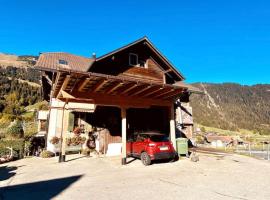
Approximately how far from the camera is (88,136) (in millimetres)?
16266

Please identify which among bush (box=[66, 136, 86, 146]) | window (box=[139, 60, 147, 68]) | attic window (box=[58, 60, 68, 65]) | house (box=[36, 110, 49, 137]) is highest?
attic window (box=[58, 60, 68, 65])

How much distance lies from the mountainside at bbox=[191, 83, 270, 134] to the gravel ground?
4166 cm

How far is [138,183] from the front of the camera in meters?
7.32

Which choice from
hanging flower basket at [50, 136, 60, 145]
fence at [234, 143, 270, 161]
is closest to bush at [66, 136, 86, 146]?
hanging flower basket at [50, 136, 60, 145]

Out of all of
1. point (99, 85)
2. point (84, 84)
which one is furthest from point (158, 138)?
point (84, 84)

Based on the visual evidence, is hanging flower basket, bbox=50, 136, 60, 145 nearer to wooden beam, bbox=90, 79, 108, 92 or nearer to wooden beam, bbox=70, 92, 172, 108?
wooden beam, bbox=70, 92, 172, 108

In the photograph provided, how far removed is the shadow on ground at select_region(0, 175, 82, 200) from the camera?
6.00 m

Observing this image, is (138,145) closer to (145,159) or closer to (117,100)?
(145,159)

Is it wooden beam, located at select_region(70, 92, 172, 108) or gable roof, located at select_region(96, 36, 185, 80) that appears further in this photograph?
gable roof, located at select_region(96, 36, 185, 80)

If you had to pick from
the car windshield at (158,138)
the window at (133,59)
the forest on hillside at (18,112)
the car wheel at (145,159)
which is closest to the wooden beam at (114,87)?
the car windshield at (158,138)

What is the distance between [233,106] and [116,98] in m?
72.6

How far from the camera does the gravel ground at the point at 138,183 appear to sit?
603cm

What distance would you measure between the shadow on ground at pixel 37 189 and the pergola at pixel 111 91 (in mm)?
4028

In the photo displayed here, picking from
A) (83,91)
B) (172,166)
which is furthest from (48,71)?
(172,166)
